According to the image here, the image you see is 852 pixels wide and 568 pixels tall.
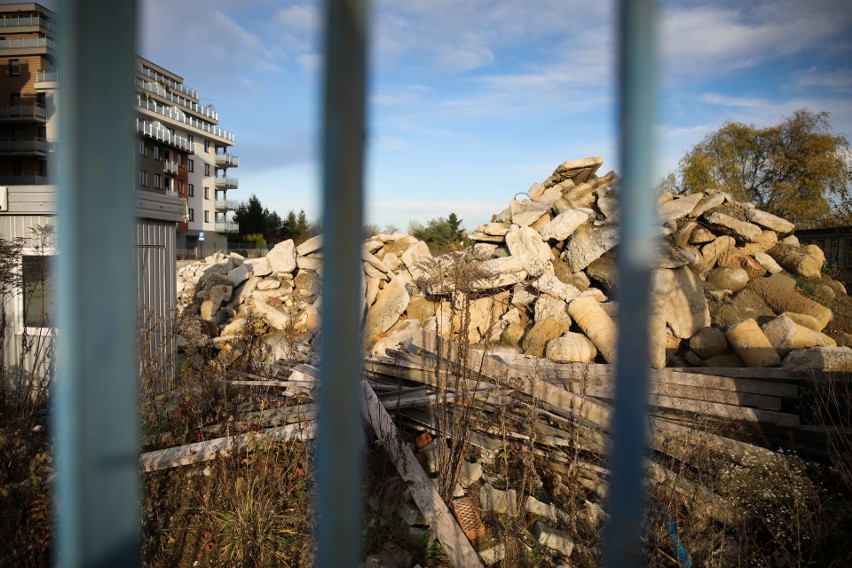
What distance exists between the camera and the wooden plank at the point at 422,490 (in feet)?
11.8

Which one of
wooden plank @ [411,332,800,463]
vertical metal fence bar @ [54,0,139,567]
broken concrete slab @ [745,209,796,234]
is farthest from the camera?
broken concrete slab @ [745,209,796,234]

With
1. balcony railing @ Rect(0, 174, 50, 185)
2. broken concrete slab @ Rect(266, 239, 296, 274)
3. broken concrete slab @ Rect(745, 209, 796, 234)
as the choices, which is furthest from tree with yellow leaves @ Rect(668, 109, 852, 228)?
balcony railing @ Rect(0, 174, 50, 185)

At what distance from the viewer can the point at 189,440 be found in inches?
179

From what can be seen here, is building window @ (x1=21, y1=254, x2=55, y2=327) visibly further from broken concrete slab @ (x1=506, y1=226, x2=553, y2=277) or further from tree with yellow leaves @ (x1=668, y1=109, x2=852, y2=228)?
tree with yellow leaves @ (x1=668, y1=109, x2=852, y2=228)

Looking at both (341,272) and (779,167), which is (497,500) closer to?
(341,272)

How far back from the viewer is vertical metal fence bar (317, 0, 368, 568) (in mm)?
605

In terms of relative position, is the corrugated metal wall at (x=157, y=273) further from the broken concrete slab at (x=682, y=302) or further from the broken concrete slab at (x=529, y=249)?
the broken concrete slab at (x=682, y=302)

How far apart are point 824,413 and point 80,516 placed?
667 cm

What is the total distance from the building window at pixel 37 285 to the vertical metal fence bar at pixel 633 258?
21.6 ft

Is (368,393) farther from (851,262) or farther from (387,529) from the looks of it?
(851,262)

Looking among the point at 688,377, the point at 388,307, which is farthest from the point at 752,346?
the point at 388,307

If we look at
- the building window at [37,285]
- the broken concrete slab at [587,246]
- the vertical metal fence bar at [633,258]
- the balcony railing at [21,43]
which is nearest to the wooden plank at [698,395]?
the broken concrete slab at [587,246]

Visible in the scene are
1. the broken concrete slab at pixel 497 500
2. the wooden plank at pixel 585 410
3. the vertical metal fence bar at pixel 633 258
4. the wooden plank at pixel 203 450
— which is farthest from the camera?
the wooden plank at pixel 585 410

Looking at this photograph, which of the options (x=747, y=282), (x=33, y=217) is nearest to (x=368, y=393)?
(x=33, y=217)
